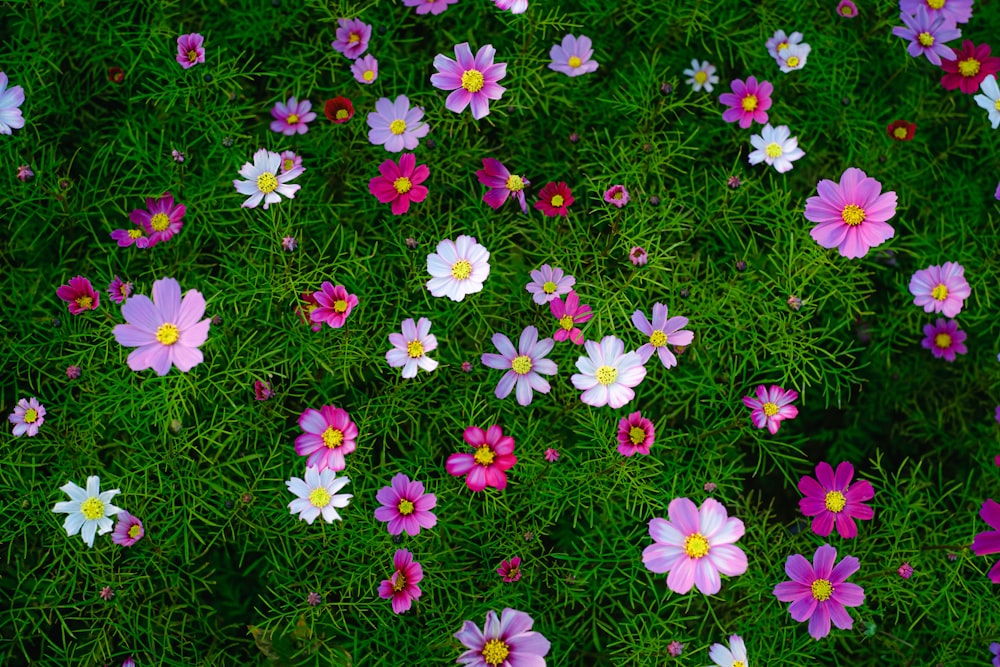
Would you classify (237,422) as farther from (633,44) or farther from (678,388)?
(633,44)

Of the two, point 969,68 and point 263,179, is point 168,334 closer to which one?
point 263,179

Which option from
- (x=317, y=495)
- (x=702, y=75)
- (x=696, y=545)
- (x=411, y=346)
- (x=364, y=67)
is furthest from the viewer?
(x=702, y=75)

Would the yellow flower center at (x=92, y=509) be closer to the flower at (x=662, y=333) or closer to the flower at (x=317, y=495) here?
the flower at (x=317, y=495)

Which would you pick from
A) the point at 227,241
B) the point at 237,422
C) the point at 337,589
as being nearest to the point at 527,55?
the point at 227,241

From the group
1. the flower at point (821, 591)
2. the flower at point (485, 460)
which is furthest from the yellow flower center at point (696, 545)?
the flower at point (485, 460)

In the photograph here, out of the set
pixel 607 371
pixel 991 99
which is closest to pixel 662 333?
pixel 607 371

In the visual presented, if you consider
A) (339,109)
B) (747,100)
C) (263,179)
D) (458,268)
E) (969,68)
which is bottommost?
(458,268)

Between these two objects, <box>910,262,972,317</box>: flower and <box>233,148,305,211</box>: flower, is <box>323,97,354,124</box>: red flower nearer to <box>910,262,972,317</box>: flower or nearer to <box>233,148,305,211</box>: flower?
<box>233,148,305,211</box>: flower
